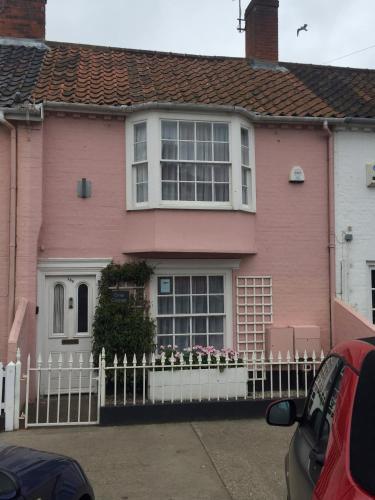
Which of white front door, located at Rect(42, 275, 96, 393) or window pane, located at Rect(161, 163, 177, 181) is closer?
white front door, located at Rect(42, 275, 96, 393)

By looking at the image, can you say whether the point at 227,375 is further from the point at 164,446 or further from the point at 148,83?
the point at 148,83

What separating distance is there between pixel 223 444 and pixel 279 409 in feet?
10.3

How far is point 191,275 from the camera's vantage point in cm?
930

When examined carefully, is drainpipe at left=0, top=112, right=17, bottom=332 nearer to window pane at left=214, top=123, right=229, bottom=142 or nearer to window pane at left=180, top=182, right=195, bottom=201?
window pane at left=180, top=182, right=195, bottom=201

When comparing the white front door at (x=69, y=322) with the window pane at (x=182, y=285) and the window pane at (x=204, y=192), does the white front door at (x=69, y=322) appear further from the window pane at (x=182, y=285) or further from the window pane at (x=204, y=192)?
the window pane at (x=204, y=192)

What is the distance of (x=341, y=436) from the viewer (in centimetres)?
207

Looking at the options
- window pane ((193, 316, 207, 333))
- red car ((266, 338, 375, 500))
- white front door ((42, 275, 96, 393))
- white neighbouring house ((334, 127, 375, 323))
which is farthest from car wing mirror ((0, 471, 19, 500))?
white neighbouring house ((334, 127, 375, 323))

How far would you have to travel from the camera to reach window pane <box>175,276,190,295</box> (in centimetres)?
927

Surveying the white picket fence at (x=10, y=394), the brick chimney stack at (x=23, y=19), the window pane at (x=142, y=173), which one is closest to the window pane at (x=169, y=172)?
the window pane at (x=142, y=173)

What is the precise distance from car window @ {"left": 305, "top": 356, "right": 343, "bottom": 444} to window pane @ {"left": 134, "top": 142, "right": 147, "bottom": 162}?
6654 millimetres

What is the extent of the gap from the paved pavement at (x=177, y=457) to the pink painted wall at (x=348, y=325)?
2.78 m

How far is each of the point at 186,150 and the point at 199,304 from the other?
2907 mm

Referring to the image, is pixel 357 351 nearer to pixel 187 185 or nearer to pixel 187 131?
pixel 187 185

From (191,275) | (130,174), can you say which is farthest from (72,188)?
(191,275)
